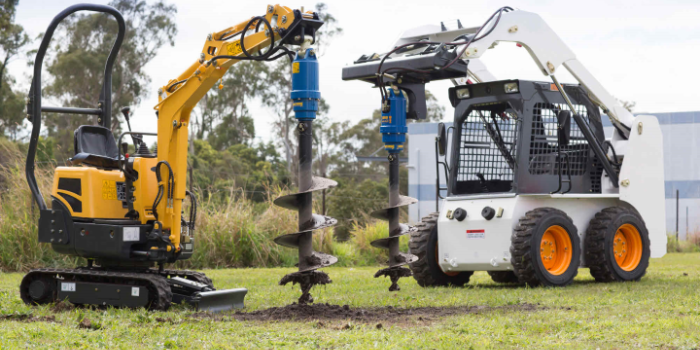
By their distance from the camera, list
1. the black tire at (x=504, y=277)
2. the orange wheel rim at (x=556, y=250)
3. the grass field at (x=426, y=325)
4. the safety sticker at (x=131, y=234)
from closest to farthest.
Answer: the grass field at (x=426, y=325), the safety sticker at (x=131, y=234), the orange wheel rim at (x=556, y=250), the black tire at (x=504, y=277)

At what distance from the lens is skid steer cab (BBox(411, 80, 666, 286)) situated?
9.43 meters

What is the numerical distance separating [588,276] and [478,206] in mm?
2951

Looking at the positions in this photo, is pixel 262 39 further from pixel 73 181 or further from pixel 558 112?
pixel 558 112

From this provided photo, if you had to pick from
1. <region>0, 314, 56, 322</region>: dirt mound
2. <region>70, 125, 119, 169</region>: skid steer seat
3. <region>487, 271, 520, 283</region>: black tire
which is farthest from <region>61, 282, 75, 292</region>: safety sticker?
<region>487, 271, 520, 283</region>: black tire

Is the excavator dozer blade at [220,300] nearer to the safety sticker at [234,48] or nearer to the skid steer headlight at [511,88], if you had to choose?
the safety sticker at [234,48]

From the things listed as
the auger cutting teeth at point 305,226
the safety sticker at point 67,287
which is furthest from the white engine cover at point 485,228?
the safety sticker at point 67,287

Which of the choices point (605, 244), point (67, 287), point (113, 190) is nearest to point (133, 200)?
point (113, 190)

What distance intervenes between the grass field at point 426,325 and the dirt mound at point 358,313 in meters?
0.04

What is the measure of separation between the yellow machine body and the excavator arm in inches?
5.0

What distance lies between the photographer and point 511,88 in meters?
9.83

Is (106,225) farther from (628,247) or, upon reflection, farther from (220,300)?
(628,247)

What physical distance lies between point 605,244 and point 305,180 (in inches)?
182

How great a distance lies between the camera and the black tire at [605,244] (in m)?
9.91

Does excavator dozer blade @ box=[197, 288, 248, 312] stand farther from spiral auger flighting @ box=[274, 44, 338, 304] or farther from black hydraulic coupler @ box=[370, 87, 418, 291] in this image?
black hydraulic coupler @ box=[370, 87, 418, 291]
